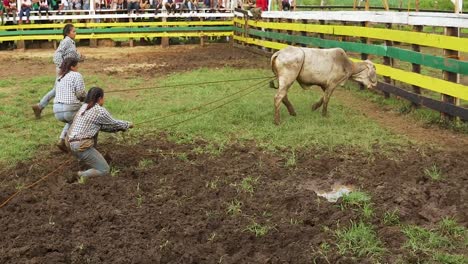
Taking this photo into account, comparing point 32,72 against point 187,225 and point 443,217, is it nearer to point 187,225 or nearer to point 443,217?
point 187,225

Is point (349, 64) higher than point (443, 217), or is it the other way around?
point (349, 64)

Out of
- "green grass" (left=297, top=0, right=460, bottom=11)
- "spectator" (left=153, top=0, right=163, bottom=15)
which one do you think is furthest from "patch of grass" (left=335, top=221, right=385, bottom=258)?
"green grass" (left=297, top=0, right=460, bottom=11)

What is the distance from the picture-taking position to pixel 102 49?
915 inches

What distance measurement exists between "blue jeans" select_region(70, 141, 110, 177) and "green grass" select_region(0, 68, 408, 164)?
1256 millimetres

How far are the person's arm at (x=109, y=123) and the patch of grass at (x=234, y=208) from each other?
181 cm

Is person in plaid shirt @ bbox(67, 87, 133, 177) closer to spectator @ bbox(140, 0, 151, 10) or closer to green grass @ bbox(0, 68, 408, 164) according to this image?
green grass @ bbox(0, 68, 408, 164)

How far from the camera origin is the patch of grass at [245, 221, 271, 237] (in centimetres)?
513

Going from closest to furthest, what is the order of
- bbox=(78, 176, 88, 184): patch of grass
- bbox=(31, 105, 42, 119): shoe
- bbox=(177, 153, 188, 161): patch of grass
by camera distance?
1. bbox=(78, 176, 88, 184): patch of grass
2. bbox=(177, 153, 188, 161): patch of grass
3. bbox=(31, 105, 42, 119): shoe

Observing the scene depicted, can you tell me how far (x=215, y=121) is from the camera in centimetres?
956

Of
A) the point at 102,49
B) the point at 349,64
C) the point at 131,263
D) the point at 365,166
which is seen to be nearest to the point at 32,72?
the point at 102,49

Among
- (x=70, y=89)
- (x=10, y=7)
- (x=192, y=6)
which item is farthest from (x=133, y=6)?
(x=70, y=89)

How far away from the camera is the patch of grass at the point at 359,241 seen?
15.3 feet

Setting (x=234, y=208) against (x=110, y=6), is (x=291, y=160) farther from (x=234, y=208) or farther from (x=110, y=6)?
(x=110, y=6)

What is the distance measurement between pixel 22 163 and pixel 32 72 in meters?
9.55
